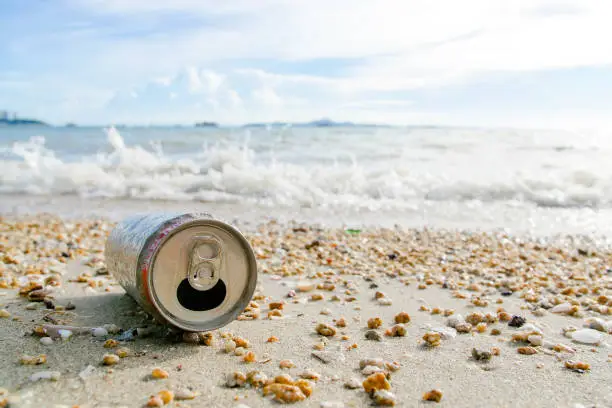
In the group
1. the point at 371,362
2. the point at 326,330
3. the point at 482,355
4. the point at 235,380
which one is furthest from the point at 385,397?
the point at 326,330

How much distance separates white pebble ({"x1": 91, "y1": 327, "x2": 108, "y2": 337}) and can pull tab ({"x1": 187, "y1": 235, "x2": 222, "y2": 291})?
0.68m

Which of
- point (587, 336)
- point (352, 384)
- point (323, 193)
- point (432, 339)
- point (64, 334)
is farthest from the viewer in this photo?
point (323, 193)

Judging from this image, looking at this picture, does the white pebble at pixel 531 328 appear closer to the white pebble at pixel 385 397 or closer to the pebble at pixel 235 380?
the white pebble at pixel 385 397

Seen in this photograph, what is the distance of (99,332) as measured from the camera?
320 cm

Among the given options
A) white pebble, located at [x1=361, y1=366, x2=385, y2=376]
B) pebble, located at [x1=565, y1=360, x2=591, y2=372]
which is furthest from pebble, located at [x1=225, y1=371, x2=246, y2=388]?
pebble, located at [x1=565, y1=360, x2=591, y2=372]

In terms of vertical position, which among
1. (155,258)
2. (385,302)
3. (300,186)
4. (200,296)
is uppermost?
(155,258)

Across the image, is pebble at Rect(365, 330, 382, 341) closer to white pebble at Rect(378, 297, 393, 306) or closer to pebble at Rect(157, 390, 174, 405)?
white pebble at Rect(378, 297, 393, 306)

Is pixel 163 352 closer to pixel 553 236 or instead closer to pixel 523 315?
pixel 523 315

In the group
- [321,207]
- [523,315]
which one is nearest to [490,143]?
[321,207]

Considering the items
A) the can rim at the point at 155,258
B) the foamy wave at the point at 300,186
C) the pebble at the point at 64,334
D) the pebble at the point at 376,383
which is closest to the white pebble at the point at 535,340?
the pebble at the point at 376,383

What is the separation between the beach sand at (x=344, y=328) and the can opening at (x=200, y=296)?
223 mm

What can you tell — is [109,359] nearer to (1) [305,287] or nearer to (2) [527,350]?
(1) [305,287]

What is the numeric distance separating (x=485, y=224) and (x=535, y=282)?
4.31 meters

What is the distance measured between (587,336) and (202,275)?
2.27 metres
